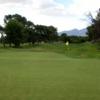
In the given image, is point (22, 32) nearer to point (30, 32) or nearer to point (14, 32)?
point (14, 32)

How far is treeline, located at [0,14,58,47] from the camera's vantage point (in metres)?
72.4

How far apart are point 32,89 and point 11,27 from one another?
63.0 meters

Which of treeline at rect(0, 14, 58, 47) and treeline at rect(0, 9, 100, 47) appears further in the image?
treeline at rect(0, 14, 58, 47)

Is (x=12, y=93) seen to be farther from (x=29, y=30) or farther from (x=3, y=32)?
(x=29, y=30)

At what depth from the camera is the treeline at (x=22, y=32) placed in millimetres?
72438

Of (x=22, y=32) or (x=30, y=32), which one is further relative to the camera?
(x=30, y=32)

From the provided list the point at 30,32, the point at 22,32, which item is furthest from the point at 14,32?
the point at 30,32

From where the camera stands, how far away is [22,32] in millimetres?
73688

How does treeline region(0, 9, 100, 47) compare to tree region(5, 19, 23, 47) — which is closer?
treeline region(0, 9, 100, 47)

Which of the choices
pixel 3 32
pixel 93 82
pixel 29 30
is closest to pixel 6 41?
pixel 3 32

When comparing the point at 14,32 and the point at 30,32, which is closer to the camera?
the point at 14,32

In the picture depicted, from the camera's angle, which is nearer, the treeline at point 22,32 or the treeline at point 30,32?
the treeline at point 30,32

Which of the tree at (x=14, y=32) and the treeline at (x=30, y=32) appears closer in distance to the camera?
the treeline at (x=30, y=32)

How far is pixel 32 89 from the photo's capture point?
9.56 metres
